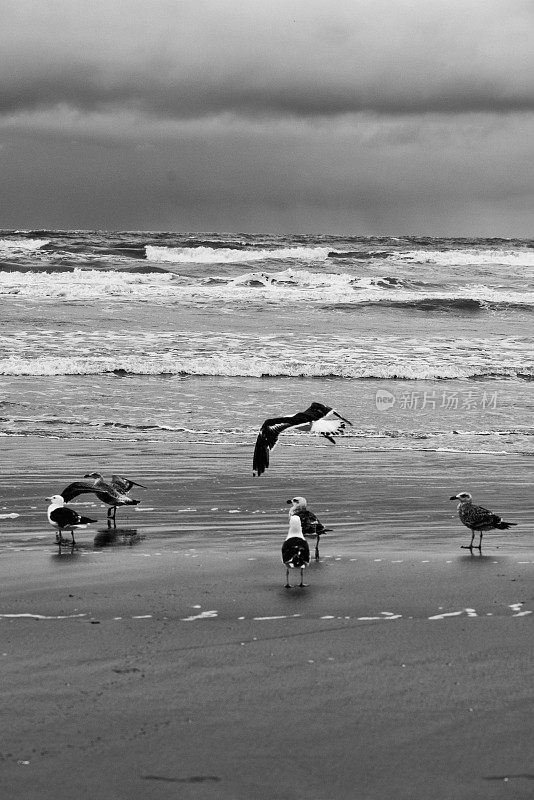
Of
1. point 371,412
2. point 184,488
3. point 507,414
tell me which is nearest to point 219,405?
point 371,412

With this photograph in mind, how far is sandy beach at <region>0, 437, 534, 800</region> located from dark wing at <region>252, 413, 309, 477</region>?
36.7 inches

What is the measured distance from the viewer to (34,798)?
3.62 metres

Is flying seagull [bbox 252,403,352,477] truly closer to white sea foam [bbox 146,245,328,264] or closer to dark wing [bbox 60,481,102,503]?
dark wing [bbox 60,481,102,503]

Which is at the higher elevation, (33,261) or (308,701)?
(33,261)

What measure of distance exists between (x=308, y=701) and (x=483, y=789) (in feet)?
3.37

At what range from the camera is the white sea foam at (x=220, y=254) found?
55875 millimetres

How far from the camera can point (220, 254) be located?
58.5 metres

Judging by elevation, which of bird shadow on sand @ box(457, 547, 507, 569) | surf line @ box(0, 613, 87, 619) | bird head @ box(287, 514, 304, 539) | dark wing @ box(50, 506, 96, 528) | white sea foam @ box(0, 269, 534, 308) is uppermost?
white sea foam @ box(0, 269, 534, 308)

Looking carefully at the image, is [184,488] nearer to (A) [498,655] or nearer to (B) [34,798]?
(A) [498,655]

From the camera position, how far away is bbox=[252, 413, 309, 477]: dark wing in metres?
9.96

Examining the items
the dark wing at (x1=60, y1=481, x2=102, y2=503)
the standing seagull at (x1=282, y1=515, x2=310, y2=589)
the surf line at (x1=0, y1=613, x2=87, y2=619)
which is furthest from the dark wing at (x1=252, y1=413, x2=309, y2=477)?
the surf line at (x1=0, y1=613, x2=87, y2=619)

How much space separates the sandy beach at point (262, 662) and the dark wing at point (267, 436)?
0.93m

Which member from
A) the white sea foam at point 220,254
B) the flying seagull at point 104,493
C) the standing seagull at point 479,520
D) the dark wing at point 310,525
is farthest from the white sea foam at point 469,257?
the dark wing at point 310,525

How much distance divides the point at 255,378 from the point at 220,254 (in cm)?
3878
